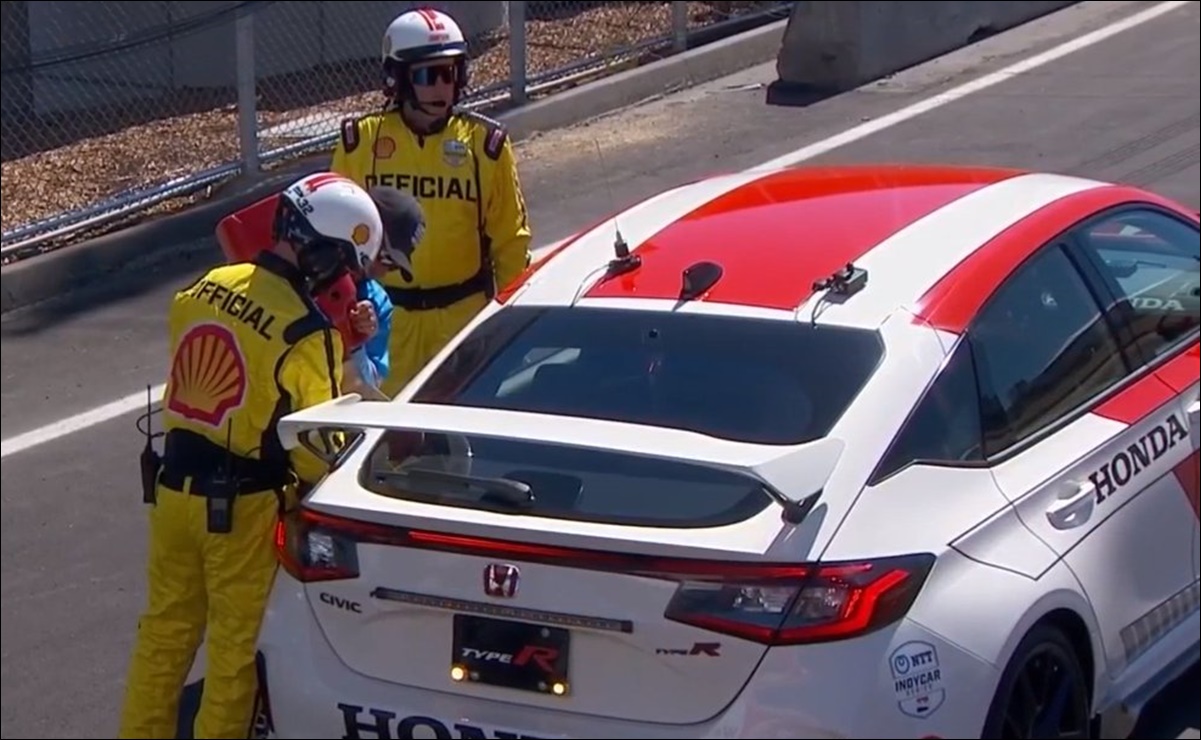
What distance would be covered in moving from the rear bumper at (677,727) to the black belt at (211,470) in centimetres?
39

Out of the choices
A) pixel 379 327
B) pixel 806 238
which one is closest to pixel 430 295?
pixel 379 327

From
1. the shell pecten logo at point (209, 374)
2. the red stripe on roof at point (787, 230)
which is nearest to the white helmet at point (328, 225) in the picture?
the shell pecten logo at point (209, 374)

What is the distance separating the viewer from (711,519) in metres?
4.29

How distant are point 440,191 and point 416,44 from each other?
0.46 meters

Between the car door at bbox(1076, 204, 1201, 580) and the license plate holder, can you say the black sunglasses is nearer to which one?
the car door at bbox(1076, 204, 1201, 580)

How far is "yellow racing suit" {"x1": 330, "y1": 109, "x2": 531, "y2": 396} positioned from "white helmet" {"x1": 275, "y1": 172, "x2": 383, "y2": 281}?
136 cm

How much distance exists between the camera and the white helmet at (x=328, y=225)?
16.1 feet

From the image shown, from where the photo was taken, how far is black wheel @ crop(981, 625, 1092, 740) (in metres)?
4.41

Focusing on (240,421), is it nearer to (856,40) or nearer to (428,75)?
(428,75)

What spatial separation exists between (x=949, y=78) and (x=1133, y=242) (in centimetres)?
932

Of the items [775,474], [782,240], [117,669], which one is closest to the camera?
[775,474]

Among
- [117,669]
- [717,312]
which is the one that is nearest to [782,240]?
[717,312]

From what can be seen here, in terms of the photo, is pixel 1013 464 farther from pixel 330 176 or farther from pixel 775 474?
pixel 330 176

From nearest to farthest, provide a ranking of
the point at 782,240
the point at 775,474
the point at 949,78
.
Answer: the point at 775,474
the point at 782,240
the point at 949,78
